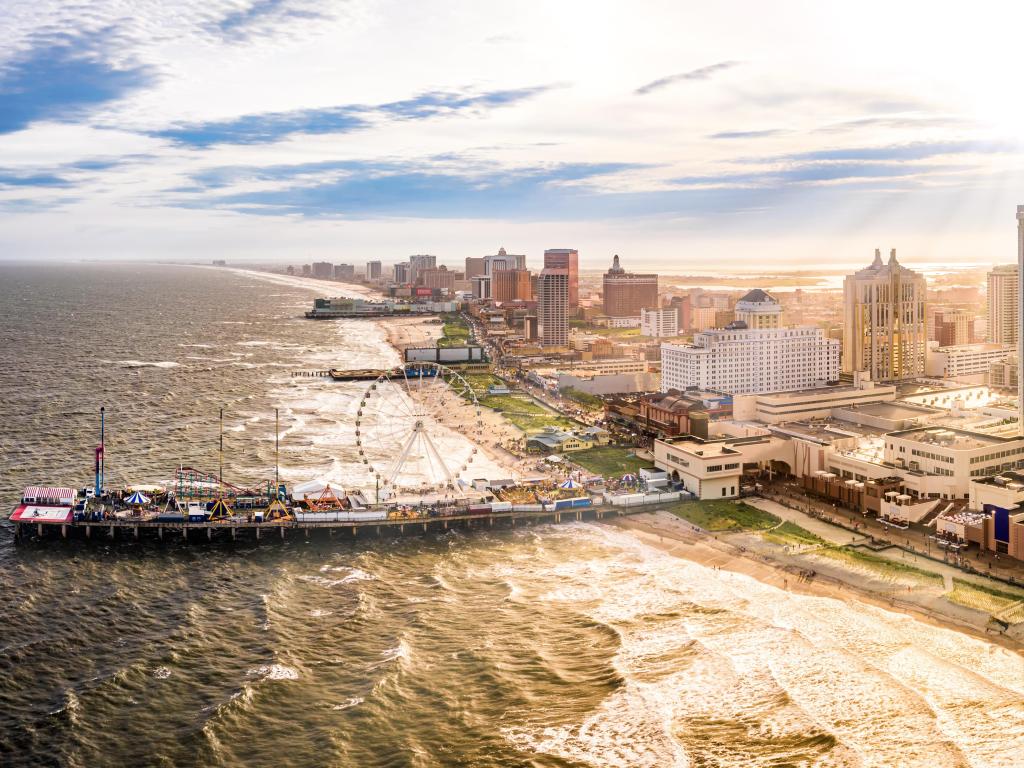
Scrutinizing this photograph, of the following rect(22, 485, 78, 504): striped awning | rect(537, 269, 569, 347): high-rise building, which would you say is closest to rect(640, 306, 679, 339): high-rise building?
rect(537, 269, 569, 347): high-rise building

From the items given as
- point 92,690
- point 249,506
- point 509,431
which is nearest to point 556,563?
point 249,506

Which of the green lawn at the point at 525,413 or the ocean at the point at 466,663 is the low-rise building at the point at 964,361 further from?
the ocean at the point at 466,663

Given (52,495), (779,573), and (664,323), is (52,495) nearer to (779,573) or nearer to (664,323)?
(779,573)

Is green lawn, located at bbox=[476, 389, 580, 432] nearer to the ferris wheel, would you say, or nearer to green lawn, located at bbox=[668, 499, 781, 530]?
the ferris wheel

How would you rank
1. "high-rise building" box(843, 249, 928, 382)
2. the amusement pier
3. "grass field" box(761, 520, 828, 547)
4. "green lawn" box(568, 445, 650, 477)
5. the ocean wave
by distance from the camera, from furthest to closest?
the ocean wave < "high-rise building" box(843, 249, 928, 382) < "green lawn" box(568, 445, 650, 477) < the amusement pier < "grass field" box(761, 520, 828, 547)

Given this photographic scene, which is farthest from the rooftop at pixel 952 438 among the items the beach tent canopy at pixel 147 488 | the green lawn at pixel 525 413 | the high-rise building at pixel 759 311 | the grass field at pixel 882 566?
the beach tent canopy at pixel 147 488

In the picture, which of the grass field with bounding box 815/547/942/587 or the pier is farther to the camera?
the pier
